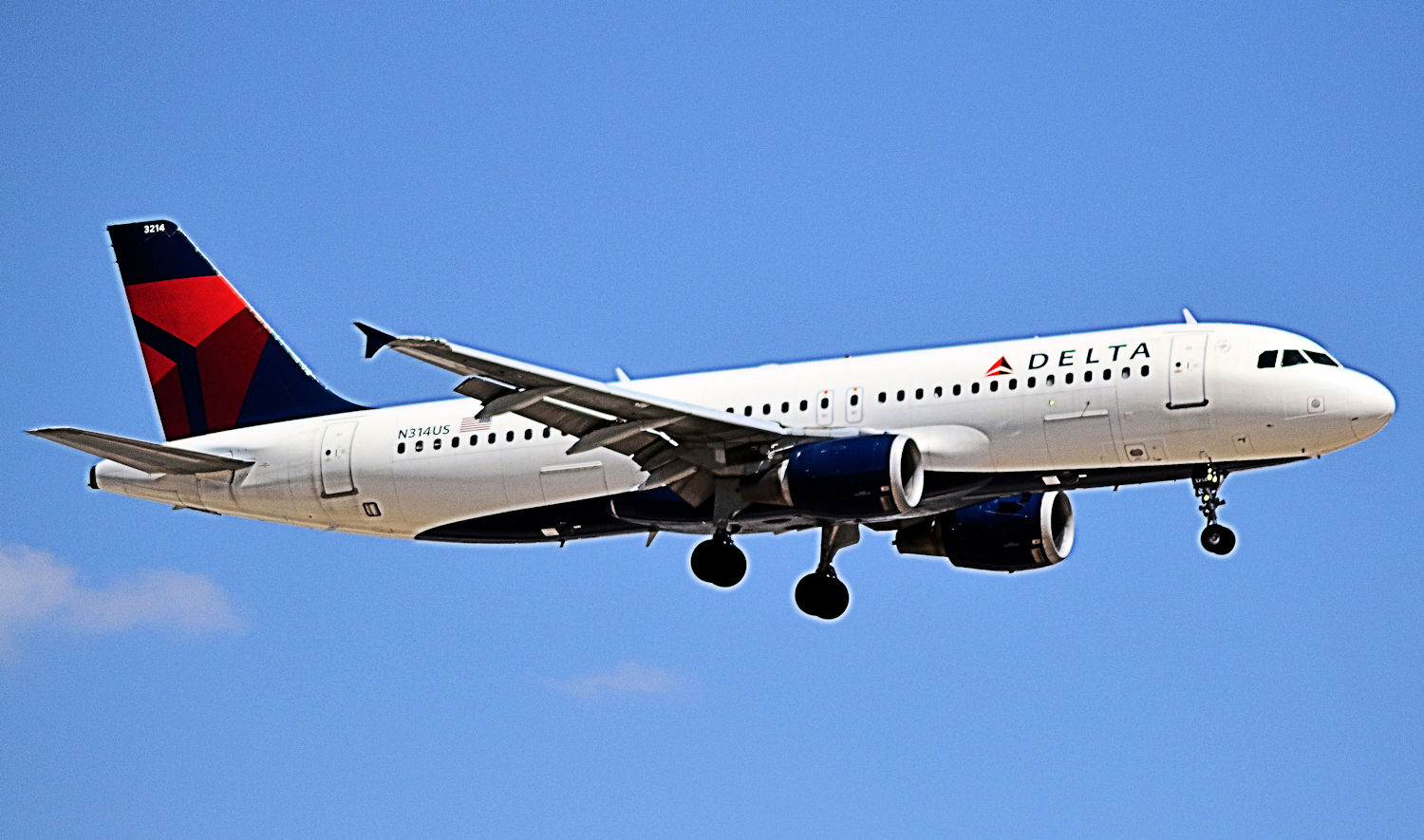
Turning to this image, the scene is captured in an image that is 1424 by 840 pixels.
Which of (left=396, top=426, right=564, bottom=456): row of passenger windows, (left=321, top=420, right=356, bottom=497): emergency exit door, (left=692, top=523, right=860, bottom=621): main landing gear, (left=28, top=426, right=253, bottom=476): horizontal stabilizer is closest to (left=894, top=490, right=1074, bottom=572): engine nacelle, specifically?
(left=692, top=523, right=860, bottom=621): main landing gear

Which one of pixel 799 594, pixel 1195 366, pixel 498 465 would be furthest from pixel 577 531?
pixel 1195 366

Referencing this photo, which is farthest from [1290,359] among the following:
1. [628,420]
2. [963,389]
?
[628,420]

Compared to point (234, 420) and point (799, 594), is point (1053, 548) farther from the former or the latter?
point (234, 420)

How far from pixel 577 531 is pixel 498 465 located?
6.66 ft

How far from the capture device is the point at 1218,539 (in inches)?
1437

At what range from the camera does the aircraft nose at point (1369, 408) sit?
35.3 meters

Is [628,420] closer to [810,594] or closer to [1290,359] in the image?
[810,594]

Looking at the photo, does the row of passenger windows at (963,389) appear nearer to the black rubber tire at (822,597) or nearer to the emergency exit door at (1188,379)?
the emergency exit door at (1188,379)

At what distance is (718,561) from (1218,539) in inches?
367

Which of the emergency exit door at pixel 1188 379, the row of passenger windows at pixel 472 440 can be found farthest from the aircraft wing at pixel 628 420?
the emergency exit door at pixel 1188 379

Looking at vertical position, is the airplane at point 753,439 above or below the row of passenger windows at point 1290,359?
below

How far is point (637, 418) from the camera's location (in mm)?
36531

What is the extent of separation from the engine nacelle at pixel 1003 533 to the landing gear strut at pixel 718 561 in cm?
507

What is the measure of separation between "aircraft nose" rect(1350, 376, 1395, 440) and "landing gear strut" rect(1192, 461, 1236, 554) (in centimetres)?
255
